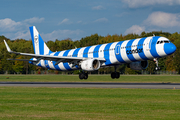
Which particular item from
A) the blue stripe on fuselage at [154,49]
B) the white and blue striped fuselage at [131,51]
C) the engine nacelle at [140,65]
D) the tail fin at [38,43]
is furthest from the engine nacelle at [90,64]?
the tail fin at [38,43]

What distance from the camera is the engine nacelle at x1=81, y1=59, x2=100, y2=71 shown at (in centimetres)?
4266

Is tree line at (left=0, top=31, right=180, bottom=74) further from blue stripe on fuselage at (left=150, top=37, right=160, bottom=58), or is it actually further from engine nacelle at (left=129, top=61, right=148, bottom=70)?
blue stripe on fuselage at (left=150, top=37, right=160, bottom=58)

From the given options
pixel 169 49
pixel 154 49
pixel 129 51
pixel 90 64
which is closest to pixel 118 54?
pixel 129 51

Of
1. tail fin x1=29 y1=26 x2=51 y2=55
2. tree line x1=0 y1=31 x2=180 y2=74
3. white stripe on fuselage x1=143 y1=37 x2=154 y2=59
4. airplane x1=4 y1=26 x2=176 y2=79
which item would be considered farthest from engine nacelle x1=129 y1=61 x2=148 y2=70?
tree line x1=0 y1=31 x2=180 y2=74

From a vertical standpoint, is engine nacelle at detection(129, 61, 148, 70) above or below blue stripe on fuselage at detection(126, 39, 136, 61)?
below

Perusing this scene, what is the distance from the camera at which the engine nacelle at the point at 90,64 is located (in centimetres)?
4266

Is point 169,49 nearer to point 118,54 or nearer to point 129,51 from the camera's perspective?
point 129,51

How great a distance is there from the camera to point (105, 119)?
11.0m

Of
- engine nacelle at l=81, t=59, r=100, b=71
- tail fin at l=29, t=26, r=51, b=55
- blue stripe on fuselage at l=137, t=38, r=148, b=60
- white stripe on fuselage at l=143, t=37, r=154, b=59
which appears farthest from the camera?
tail fin at l=29, t=26, r=51, b=55

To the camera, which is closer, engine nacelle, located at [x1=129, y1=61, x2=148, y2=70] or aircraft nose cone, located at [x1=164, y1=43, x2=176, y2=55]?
aircraft nose cone, located at [x1=164, y1=43, x2=176, y2=55]

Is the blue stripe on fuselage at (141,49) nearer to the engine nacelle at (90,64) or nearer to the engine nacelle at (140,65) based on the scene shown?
the engine nacelle at (140,65)

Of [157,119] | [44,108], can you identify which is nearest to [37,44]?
[44,108]

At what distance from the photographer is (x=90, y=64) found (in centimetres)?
4262

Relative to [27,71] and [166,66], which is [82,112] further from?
[27,71]
